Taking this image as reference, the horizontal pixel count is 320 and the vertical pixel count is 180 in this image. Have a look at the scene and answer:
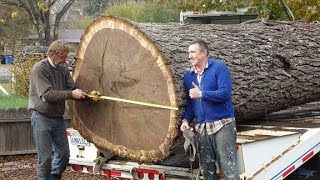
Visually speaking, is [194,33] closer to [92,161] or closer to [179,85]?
[179,85]

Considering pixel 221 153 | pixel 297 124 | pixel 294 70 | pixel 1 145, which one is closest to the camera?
pixel 221 153

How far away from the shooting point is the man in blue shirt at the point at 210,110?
211 inches

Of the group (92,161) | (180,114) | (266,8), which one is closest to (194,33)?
(180,114)

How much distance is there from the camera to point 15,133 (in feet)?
35.2

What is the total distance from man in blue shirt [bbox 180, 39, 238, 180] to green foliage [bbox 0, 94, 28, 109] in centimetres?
610

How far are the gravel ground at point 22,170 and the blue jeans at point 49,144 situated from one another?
1959mm

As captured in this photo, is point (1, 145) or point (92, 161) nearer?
point (92, 161)

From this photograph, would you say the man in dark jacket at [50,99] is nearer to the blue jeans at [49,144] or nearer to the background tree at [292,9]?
the blue jeans at [49,144]

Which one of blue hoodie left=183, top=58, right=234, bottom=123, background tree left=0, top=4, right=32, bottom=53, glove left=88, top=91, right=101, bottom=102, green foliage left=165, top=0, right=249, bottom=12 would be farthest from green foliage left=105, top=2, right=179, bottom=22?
blue hoodie left=183, top=58, right=234, bottom=123

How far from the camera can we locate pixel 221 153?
5414mm

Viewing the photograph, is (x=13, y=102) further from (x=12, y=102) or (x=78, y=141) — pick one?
(x=78, y=141)

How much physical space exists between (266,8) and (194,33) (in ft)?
21.4

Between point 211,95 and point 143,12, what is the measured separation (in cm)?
5340

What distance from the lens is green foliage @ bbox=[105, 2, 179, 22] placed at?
5084cm
